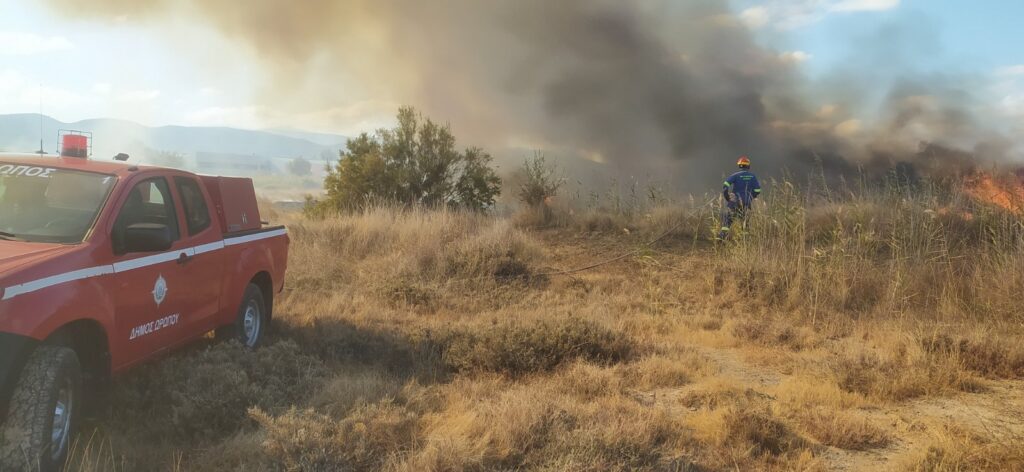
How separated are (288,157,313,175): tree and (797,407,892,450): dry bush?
56015mm

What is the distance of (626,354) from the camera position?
5984mm

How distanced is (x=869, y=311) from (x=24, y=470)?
26.0 ft

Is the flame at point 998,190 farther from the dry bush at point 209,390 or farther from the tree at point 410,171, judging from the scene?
the tree at point 410,171

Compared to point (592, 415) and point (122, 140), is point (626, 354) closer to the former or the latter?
point (592, 415)

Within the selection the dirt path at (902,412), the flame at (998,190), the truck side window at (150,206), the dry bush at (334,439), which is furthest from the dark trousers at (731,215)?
the truck side window at (150,206)

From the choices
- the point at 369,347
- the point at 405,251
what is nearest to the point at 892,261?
the point at 369,347

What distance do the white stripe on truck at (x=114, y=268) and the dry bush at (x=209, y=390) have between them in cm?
79

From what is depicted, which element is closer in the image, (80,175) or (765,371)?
(80,175)

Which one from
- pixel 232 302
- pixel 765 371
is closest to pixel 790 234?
pixel 765 371

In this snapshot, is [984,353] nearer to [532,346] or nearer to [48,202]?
[532,346]

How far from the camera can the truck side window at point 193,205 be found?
15.9ft

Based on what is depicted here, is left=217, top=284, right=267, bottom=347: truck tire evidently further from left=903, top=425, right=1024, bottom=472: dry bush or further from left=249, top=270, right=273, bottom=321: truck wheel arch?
left=903, top=425, right=1024, bottom=472: dry bush

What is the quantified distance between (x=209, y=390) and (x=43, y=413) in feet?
4.06

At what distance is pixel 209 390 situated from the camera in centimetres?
427
